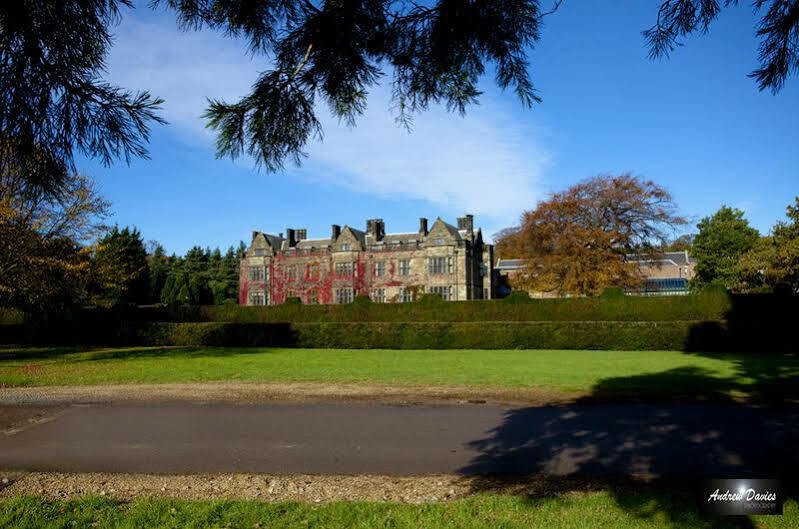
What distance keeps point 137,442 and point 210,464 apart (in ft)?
6.20

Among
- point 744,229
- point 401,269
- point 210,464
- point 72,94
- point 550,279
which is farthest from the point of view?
point 744,229

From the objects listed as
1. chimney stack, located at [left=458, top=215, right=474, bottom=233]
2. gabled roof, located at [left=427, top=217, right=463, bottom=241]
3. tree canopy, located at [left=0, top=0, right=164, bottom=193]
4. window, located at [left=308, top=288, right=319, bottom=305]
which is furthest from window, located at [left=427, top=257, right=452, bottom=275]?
tree canopy, located at [left=0, top=0, right=164, bottom=193]

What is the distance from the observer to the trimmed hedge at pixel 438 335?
813 inches

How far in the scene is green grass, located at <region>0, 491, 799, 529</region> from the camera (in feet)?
13.5

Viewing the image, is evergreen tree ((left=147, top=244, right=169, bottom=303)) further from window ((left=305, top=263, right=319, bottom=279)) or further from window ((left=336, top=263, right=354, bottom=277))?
window ((left=336, top=263, right=354, bottom=277))

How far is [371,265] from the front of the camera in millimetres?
52062

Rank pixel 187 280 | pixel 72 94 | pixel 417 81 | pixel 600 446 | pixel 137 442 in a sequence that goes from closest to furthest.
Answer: pixel 72 94
pixel 417 81
pixel 600 446
pixel 137 442
pixel 187 280

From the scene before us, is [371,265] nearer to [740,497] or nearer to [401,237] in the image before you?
[401,237]

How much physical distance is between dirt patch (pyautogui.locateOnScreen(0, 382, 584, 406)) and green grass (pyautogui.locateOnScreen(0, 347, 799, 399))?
666 millimetres

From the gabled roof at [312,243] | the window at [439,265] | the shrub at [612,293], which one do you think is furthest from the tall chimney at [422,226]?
the shrub at [612,293]

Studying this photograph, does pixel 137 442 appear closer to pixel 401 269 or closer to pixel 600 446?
pixel 600 446

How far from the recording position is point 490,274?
54.1 meters

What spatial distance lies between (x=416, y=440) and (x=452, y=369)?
8.04 metres

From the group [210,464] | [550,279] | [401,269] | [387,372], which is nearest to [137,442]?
[210,464]
